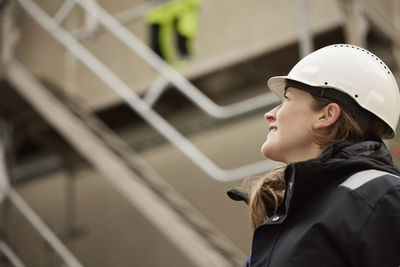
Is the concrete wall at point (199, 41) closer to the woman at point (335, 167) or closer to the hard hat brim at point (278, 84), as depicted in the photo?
the hard hat brim at point (278, 84)

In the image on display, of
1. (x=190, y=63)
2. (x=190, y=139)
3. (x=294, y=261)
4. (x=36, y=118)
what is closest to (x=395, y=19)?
(x=190, y=63)

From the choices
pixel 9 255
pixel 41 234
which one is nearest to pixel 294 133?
pixel 41 234

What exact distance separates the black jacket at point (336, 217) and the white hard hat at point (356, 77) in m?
0.10

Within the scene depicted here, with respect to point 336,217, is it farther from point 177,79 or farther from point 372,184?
point 177,79

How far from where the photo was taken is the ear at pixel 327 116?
53.1 inches

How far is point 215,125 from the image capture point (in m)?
6.24

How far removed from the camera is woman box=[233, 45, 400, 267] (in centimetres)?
117

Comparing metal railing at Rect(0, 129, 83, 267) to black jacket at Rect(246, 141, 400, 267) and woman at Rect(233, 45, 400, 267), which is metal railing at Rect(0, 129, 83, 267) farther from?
black jacket at Rect(246, 141, 400, 267)

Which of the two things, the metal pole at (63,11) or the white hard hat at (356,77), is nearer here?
the white hard hat at (356,77)

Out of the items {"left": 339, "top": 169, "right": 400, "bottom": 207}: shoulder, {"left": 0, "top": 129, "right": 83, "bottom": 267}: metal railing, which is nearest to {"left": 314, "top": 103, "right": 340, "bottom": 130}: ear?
{"left": 339, "top": 169, "right": 400, "bottom": 207}: shoulder

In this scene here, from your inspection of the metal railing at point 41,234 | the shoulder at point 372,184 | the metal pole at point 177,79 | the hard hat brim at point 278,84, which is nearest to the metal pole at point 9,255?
the metal railing at point 41,234

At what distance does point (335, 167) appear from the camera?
1.26m

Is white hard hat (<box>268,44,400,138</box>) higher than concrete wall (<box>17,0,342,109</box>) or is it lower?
lower

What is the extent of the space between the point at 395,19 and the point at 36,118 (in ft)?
9.61
